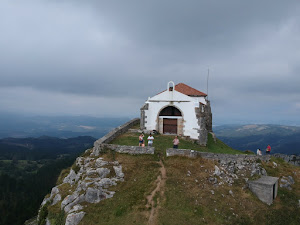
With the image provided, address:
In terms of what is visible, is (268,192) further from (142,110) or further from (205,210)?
(142,110)

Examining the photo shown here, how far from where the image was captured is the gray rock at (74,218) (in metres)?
15.6

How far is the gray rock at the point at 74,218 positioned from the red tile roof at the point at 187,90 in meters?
A: 26.4

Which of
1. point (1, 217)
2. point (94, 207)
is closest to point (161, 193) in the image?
point (94, 207)

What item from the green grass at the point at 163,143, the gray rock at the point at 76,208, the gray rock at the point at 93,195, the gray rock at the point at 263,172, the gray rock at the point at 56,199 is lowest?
the gray rock at the point at 56,199

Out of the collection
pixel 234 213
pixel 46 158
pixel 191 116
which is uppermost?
pixel 191 116

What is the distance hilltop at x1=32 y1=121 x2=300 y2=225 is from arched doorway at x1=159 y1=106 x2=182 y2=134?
8.44 m

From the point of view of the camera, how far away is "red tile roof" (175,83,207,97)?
3732 centimetres

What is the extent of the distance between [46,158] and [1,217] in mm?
147069

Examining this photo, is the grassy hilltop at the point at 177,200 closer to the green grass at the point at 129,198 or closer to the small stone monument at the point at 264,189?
the green grass at the point at 129,198

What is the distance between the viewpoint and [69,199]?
18.5 meters

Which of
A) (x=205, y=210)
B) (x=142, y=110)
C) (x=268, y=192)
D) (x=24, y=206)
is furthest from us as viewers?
(x=24, y=206)

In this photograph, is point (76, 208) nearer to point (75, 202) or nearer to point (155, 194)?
point (75, 202)

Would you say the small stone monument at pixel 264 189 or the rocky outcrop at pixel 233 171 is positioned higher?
the rocky outcrop at pixel 233 171

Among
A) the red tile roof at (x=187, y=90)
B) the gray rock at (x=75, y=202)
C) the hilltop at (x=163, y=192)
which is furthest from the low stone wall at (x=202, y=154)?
the red tile roof at (x=187, y=90)
